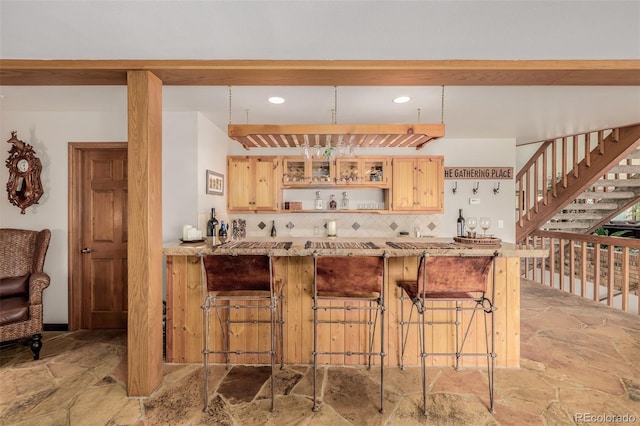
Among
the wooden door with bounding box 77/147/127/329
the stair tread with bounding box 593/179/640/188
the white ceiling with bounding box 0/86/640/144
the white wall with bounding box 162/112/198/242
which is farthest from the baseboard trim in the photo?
the stair tread with bounding box 593/179/640/188

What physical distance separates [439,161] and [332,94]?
2.34 m

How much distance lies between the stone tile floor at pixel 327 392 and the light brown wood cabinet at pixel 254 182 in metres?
2.30

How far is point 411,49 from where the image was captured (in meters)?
2.07

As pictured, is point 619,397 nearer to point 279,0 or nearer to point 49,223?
point 279,0

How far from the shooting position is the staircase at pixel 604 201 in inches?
193

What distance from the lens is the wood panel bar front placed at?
2.54 metres

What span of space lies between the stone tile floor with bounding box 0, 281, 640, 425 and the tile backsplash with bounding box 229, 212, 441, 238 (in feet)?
6.99

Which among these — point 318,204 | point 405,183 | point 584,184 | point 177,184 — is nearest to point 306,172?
point 318,204

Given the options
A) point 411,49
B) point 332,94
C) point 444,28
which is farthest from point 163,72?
point 444,28

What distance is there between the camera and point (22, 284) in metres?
2.88

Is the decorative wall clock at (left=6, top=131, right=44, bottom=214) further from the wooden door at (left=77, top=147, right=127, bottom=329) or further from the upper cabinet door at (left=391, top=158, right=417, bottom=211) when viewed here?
the upper cabinet door at (left=391, top=158, right=417, bottom=211)

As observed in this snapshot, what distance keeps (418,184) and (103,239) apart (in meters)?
4.23

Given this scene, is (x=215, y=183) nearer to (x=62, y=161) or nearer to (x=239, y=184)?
(x=239, y=184)

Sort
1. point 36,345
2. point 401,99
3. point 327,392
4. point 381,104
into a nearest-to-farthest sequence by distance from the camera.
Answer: point 327,392
point 36,345
point 401,99
point 381,104
